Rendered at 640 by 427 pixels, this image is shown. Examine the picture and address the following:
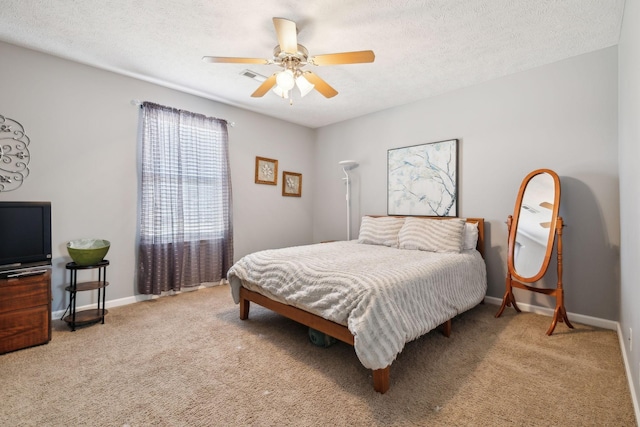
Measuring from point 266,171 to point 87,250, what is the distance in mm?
2437

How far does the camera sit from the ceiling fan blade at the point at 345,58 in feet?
6.61

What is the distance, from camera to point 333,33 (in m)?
2.29

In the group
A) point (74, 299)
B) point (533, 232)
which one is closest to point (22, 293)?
point (74, 299)

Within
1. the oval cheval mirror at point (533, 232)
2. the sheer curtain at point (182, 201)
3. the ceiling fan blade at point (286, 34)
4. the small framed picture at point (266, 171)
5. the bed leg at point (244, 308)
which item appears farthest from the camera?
the small framed picture at point (266, 171)

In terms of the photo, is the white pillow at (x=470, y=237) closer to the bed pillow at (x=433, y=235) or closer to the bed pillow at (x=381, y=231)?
the bed pillow at (x=433, y=235)

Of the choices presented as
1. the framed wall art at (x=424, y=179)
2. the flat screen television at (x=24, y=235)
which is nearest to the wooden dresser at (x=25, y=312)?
the flat screen television at (x=24, y=235)

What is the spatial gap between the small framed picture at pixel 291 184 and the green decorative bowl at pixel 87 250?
250cm

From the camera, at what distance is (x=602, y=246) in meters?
2.51

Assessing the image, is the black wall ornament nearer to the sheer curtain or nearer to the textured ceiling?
the textured ceiling

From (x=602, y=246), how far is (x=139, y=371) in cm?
375

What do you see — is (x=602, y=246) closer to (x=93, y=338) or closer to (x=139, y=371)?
(x=139, y=371)

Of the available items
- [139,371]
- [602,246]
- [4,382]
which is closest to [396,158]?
[602,246]

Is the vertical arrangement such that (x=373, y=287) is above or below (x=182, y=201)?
below

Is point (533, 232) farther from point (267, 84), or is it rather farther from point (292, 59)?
point (267, 84)
